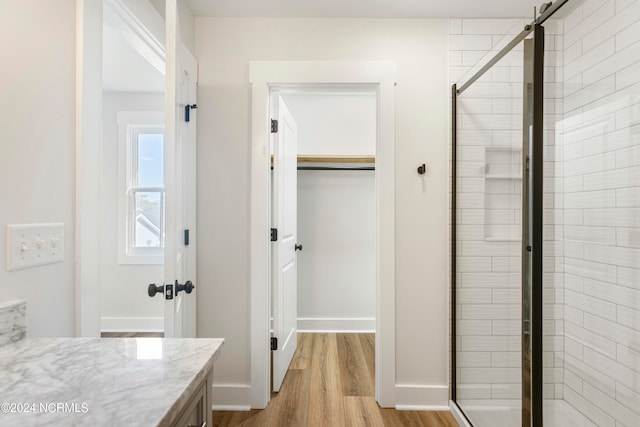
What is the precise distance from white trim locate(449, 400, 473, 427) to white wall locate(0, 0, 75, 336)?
2.04 metres

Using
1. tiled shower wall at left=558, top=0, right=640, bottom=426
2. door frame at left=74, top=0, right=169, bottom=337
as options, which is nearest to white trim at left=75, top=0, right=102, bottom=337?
door frame at left=74, top=0, right=169, bottom=337

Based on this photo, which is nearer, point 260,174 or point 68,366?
point 68,366

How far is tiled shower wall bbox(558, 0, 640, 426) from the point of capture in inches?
54.9

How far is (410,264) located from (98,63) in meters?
1.93

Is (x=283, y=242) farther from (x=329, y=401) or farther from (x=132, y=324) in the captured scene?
(x=132, y=324)

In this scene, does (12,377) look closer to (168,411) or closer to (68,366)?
(68,366)

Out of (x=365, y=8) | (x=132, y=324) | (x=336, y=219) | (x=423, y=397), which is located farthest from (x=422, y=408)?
(x=132, y=324)

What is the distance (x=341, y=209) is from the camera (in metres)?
3.49

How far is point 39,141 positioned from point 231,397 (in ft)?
5.91

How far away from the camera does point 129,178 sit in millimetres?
3578

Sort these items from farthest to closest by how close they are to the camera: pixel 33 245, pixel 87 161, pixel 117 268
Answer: pixel 117 268
pixel 87 161
pixel 33 245

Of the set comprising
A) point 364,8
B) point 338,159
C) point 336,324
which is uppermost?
point 364,8

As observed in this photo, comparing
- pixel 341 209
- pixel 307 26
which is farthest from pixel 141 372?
pixel 341 209

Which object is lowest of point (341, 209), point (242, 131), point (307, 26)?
point (341, 209)
